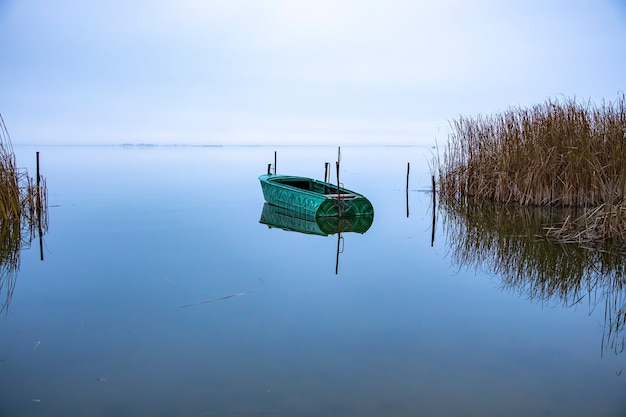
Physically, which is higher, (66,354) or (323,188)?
(323,188)

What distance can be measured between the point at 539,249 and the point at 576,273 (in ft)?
4.39

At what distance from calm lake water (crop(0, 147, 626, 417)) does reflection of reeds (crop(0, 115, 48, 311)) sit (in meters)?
0.24

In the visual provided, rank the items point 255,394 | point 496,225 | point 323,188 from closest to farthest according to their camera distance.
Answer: point 255,394 < point 496,225 < point 323,188

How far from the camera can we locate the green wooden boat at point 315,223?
32.5ft

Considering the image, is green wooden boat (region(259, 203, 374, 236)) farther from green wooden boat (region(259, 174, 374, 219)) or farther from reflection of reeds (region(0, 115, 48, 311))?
reflection of reeds (region(0, 115, 48, 311))

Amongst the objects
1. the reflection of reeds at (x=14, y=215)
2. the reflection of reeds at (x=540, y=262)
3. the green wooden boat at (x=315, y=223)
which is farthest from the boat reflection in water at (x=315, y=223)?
the reflection of reeds at (x=14, y=215)

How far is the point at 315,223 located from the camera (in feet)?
34.6

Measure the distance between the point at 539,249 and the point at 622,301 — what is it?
232 centimetres

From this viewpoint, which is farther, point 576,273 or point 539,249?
point 539,249

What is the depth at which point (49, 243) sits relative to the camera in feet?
27.3

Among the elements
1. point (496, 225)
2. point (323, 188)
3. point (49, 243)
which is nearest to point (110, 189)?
point (323, 188)

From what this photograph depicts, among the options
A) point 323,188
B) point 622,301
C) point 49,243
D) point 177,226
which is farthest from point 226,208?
point 622,301

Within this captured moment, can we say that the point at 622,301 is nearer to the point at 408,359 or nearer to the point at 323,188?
the point at 408,359

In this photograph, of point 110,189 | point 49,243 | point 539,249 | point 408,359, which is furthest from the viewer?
point 110,189
